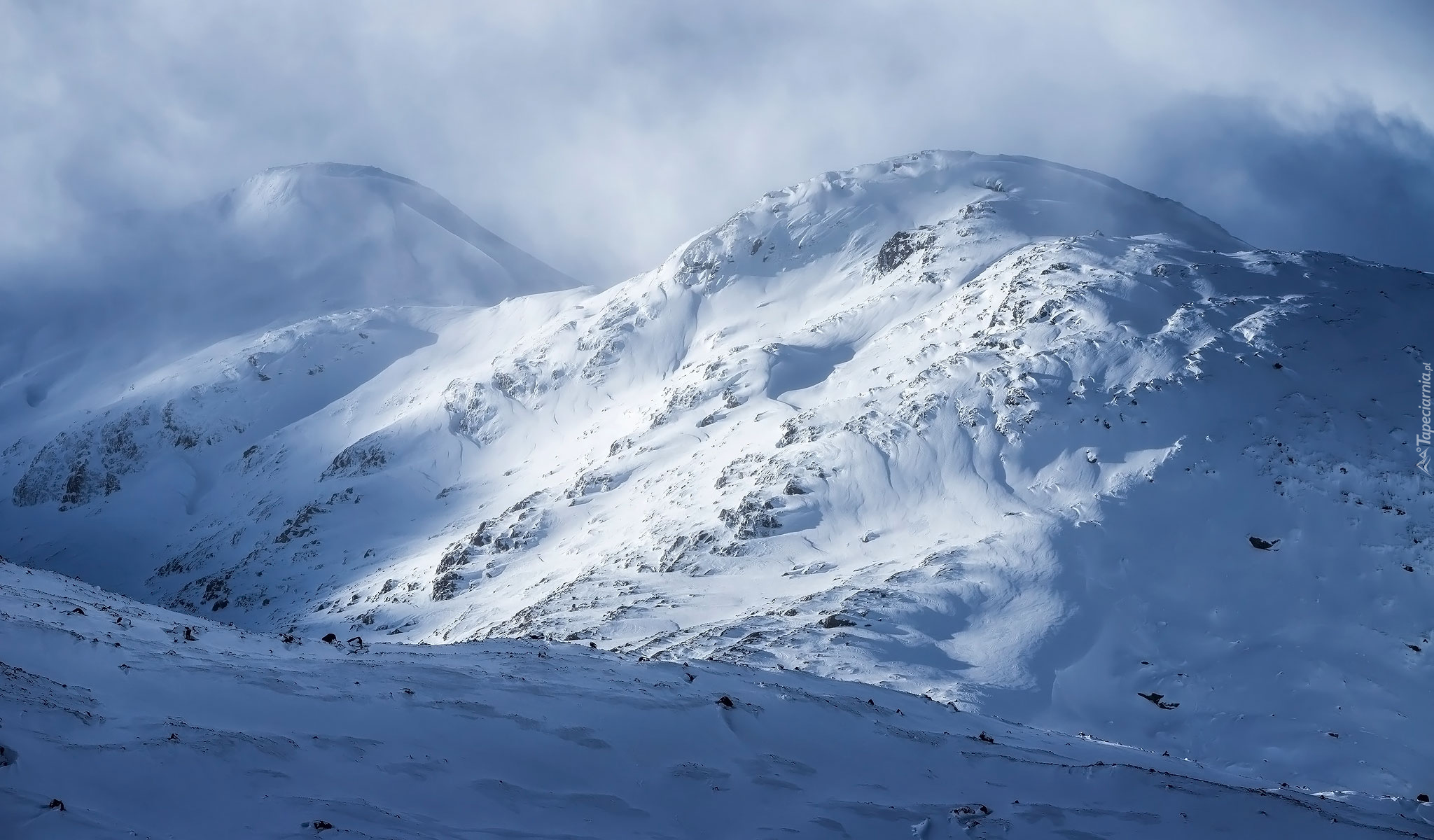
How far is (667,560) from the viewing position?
55.4 metres

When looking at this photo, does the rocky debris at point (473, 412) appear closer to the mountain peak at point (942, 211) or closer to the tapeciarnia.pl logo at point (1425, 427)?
the mountain peak at point (942, 211)

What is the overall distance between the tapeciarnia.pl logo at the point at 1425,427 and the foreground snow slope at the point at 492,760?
33.0m

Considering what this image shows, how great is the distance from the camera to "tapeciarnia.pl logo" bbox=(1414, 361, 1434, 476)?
43.9 meters

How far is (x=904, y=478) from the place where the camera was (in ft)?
179

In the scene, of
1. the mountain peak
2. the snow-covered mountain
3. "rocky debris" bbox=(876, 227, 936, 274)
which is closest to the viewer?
the snow-covered mountain

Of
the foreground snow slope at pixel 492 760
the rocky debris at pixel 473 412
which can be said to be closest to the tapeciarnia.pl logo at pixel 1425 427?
the foreground snow slope at pixel 492 760

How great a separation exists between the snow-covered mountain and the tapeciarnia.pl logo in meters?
0.44

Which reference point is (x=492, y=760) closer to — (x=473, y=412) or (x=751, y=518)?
(x=751, y=518)

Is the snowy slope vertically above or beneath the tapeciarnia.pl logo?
above

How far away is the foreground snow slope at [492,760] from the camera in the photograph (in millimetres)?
10297

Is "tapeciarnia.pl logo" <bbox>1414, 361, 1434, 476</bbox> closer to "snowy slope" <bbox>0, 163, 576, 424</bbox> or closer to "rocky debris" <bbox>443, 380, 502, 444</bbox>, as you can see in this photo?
"rocky debris" <bbox>443, 380, 502, 444</bbox>

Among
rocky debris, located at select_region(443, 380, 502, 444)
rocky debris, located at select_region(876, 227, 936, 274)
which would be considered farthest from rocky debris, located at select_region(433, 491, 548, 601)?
rocky debris, located at select_region(876, 227, 936, 274)

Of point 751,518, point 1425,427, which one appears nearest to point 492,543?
point 751,518

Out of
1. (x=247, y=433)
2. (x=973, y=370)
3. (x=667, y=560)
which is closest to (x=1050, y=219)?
(x=973, y=370)
